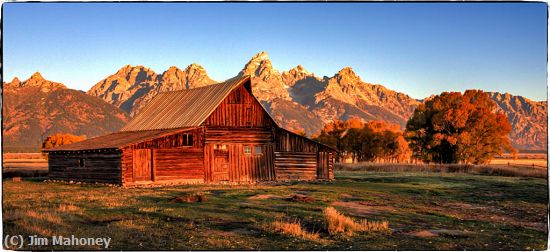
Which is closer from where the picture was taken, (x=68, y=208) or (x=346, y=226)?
(x=346, y=226)

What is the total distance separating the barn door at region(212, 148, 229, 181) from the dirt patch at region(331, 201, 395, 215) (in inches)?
564

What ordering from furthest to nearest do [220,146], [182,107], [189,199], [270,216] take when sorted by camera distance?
[182,107]
[220,146]
[189,199]
[270,216]

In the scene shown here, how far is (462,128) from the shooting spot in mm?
68188

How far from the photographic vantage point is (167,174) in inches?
1519

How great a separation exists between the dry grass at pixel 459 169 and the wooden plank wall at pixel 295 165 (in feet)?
47.7

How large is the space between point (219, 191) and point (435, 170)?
92.4 feet

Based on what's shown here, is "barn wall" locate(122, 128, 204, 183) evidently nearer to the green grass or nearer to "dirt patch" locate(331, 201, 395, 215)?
the green grass

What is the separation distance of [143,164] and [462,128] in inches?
1625

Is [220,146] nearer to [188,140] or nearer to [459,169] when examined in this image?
[188,140]

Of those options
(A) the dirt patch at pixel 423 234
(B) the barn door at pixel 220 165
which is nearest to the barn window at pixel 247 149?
(B) the barn door at pixel 220 165

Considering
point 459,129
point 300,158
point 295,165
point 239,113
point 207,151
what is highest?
point 239,113

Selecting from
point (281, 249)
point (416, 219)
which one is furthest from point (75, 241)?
point (416, 219)

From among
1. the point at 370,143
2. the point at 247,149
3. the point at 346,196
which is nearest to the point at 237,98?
the point at 247,149

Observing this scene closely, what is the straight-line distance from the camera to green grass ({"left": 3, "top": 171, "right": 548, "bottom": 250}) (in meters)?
18.4
